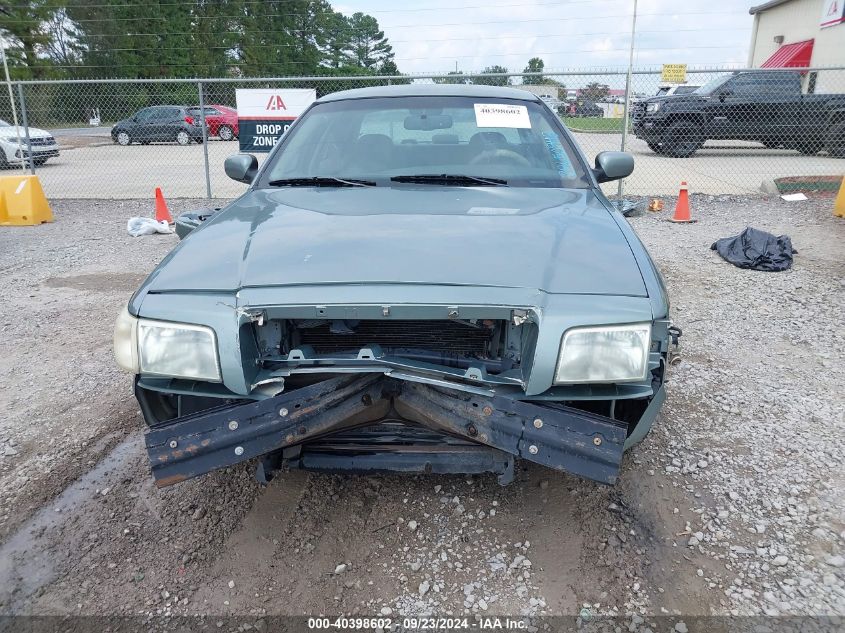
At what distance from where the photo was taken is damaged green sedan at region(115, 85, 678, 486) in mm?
2086

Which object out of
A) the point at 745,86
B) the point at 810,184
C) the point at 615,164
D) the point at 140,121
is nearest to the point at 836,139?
the point at 745,86

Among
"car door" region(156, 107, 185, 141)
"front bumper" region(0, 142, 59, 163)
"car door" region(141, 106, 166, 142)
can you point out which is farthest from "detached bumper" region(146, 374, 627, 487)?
"car door" region(141, 106, 166, 142)

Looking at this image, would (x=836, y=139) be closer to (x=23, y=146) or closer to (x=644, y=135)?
(x=644, y=135)

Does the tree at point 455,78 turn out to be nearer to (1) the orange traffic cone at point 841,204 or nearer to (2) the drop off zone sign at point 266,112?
(2) the drop off zone sign at point 266,112

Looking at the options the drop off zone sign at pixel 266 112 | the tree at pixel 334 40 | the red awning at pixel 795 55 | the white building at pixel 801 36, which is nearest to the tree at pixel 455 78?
the drop off zone sign at pixel 266 112

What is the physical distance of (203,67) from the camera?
38344mm

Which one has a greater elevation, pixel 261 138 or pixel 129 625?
pixel 261 138

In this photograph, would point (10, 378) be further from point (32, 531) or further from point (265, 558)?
point (265, 558)

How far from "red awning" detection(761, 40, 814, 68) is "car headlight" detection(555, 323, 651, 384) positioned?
91.3 ft

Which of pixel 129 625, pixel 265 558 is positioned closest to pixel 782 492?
pixel 265 558

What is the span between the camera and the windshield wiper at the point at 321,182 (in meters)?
3.27

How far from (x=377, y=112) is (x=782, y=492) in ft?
9.24

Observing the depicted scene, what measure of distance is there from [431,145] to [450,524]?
6.51 ft

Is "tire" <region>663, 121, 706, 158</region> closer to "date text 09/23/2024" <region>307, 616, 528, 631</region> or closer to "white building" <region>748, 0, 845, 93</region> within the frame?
"white building" <region>748, 0, 845, 93</region>
